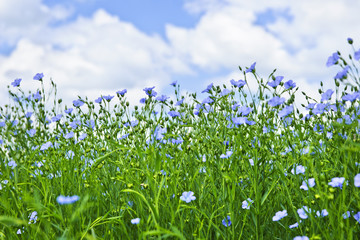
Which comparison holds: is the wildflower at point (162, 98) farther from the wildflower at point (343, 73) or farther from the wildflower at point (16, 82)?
the wildflower at point (16, 82)

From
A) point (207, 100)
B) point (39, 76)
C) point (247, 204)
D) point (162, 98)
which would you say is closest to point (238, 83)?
point (207, 100)

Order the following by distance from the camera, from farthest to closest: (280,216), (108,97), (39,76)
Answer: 1. (39,76)
2. (108,97)
3. (280,216)

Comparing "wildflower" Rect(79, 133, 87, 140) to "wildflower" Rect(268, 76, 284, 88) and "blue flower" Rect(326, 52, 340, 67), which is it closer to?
"wildflower" Rect(268, 76, 284, 88)

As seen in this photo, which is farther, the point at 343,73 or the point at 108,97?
the point at 108,97

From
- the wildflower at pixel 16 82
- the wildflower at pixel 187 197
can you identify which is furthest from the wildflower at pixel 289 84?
the wildflower at pixel 16 82

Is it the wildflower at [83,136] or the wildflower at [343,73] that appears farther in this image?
the wildflower at [83,136]

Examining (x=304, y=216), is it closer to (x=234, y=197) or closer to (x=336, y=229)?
(x=336, y=229)

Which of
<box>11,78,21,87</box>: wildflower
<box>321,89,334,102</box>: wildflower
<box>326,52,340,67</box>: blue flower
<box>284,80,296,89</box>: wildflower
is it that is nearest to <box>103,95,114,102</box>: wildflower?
<box>11,78,21,87</box>: wildflower

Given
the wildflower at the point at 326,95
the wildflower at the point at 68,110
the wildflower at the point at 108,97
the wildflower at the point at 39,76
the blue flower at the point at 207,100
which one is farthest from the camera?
the wildflower at the point at 39,76

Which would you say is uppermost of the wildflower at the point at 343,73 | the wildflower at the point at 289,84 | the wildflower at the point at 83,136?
the wildflower at the point at 289,84

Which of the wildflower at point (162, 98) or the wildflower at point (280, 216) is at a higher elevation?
the wildflower at point (162, 98)

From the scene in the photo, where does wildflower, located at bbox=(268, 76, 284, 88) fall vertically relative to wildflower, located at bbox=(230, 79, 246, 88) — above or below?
below

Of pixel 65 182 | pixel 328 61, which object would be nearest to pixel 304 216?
pixel 328 61

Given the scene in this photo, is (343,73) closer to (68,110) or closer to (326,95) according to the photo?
(326,95)
